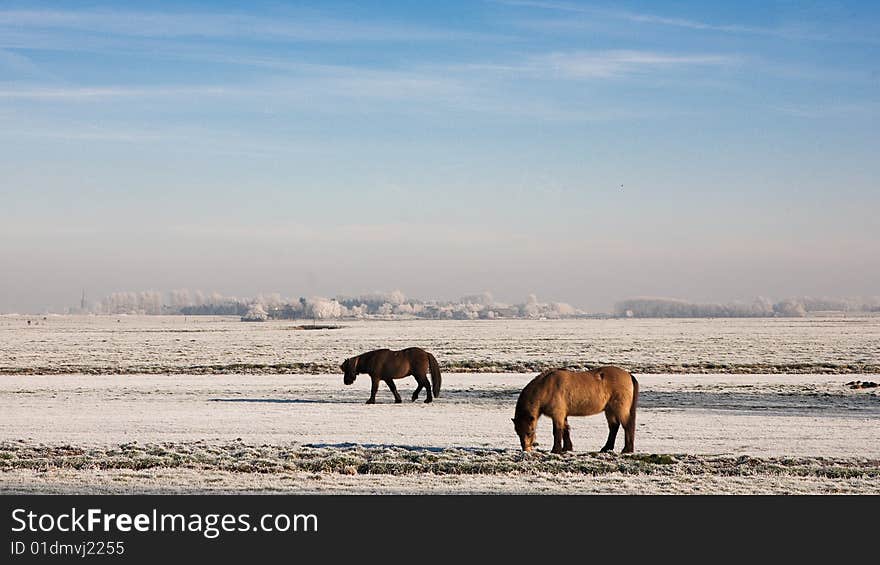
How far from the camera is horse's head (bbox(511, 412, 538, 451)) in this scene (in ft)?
49.6

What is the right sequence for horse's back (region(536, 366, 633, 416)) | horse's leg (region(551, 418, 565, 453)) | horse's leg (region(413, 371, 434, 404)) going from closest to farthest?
horse's back (region(536, 366, 633, 416)) → horse's leg (region(551, 418, 565, 453)) → horse's leg (region(413, 371, 434, 404))

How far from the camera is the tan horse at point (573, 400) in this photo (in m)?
14.9

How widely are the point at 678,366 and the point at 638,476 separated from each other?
32168 mm

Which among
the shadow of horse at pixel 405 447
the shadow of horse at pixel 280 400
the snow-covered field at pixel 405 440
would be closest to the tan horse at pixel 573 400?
the snow-covered field at pixel 405 440

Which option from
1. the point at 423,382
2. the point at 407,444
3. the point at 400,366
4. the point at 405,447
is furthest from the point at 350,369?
the point at 405,447

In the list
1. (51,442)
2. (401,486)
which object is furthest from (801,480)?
(51,442)

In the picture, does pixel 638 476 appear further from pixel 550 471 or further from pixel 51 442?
pixel 51 442

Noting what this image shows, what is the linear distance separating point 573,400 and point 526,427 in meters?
0.82

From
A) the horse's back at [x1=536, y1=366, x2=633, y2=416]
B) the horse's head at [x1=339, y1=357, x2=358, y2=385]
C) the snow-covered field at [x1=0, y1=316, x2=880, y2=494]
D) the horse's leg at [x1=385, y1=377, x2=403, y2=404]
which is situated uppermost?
the horse's back at [x1=536, y1=366, x2=633, y2=416]

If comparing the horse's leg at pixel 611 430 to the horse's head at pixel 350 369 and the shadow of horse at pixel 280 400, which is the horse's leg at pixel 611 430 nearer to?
the horse's head at pixel 350 369

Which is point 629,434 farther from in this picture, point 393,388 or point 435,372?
point 393,388

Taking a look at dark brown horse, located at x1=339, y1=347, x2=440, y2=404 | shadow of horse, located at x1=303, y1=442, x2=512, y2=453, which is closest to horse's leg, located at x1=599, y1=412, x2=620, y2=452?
shadow of horse, located at x1=303, y1=442, x2=512, y2=453

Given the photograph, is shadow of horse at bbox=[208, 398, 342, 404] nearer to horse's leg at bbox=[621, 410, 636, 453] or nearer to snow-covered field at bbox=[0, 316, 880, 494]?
snow-covered field at bbox=[0, 316, 880, 494]

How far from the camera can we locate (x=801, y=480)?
13469mm
